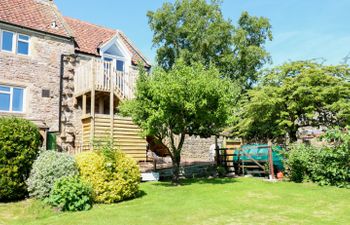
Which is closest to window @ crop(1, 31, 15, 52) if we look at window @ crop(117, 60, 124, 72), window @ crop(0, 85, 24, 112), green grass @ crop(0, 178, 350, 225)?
window @ crop(0, 85, 24, 112)

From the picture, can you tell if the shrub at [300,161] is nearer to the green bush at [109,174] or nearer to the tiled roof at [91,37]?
the green bush at [109,174]

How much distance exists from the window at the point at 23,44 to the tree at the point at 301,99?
13.6 metres

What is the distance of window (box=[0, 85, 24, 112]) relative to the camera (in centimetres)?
1568

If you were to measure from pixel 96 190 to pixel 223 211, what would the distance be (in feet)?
14.6

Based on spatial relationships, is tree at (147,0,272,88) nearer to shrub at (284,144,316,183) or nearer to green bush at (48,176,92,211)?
shrub at (284,144,316,183)

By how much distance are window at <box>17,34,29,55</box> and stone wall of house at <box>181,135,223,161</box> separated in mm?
12877

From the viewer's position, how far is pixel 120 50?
67.9 ft

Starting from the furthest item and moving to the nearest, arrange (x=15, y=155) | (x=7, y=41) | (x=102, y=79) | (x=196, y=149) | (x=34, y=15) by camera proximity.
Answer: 1. (x=196, y=149)
2. (x=34, y=15)
3. (x=102, y=79)
4. (x=7, y=41)
5. (x=15, y=155)

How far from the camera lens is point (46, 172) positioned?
10.2 meters

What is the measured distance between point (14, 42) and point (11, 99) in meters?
3.11

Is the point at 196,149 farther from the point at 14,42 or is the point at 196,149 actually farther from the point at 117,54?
the point at 14,42

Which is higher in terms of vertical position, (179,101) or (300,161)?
(179,101)

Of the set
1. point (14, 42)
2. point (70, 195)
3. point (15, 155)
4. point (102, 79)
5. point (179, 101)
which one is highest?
point (14, 42)

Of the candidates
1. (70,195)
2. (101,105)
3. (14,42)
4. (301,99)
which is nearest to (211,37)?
(301,99)
